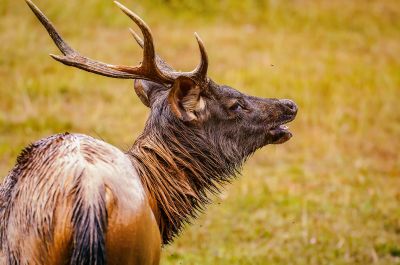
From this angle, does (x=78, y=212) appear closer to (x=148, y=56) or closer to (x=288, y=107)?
(x=148, y=56)

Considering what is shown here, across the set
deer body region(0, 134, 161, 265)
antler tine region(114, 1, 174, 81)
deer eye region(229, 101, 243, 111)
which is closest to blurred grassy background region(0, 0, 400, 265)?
deer eye region(229, 101, 243, 111)

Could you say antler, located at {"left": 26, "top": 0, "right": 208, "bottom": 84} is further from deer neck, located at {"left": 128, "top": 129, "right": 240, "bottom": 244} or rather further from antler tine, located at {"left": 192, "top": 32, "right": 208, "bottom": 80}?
deer neck, located at {"left": 128, "top": 129, "right": 240, "bottom": 244}

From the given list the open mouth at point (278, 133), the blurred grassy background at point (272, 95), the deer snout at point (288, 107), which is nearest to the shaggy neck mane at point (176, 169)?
the open mouth at point (278, 133)

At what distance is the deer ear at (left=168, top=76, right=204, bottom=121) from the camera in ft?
17.9

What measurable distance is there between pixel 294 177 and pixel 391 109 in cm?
368

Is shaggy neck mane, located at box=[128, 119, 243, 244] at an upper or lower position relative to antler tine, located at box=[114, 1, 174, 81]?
lower

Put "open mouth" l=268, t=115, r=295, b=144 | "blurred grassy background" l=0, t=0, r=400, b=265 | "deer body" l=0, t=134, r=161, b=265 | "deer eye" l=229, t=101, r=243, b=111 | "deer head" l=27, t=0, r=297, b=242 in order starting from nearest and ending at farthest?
"deer body" l=0, t=134, r=161, b=265
"deer head" l=27, t=0, r=297, b=242
"deer eye" l=229, t=101, r=243, b=111
"open mouth" l=268, t=115, r=295, b=144
"blurred grassy background" l=0, t=0, r=400, b=265

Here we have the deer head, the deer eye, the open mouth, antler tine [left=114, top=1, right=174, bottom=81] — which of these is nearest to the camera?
antler tine [left=114, top=1, right=174, bottom=81]

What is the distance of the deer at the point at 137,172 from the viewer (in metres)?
4.27

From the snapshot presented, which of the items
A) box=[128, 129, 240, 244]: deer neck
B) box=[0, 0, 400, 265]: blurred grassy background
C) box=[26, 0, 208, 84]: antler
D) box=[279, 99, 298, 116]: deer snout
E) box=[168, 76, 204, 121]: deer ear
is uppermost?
box=[26, 0, 208, 84]: antler

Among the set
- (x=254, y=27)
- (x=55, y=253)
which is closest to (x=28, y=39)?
(x=254, y=27)

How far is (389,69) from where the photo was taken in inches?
616

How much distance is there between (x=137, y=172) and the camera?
16.6 ft

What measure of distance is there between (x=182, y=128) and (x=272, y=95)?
7983mm
